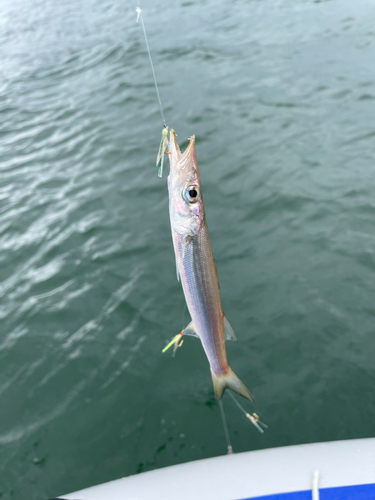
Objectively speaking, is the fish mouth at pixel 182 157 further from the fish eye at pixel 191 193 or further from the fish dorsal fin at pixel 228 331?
the fish dorsal fin at pixel 228 331

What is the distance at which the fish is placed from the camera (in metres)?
2.12

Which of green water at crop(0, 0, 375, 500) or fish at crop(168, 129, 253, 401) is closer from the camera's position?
fish at crop(168, 129, 253, 401)

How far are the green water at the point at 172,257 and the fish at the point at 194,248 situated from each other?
Answer: 1.42 meters

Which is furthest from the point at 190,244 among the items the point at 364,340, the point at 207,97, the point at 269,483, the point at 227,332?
the point at 207,97

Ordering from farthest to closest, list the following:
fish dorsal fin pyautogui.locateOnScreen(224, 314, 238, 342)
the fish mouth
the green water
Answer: the green water, fish dorsal fin pyautogui.locateOnScreen(224, 314, 238, 342), the fish mouth

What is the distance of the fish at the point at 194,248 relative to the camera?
2.12 m

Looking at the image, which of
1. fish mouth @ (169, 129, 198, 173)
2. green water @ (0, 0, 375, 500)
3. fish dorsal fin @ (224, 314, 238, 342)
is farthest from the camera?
green water @ (0, 0, 375, 500)

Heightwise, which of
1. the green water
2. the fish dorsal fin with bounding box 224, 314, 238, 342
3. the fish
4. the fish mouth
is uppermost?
the fish mouth

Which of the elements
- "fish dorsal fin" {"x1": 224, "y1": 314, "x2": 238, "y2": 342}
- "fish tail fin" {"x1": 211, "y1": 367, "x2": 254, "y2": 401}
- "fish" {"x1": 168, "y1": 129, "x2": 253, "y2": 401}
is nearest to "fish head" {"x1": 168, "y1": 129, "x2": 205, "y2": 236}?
"fish" {"x1": 168, "y1": 129, "x2": 253, "y2": 401}

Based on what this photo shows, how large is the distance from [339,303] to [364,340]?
0.45m

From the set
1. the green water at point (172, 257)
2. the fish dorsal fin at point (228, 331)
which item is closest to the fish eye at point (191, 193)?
the fish dorsal fin at point (228, 331)

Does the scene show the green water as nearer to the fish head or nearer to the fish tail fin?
the fish tail fin

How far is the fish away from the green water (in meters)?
1.42

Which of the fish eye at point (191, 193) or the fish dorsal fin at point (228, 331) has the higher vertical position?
the fish eye at point (191, 193)
